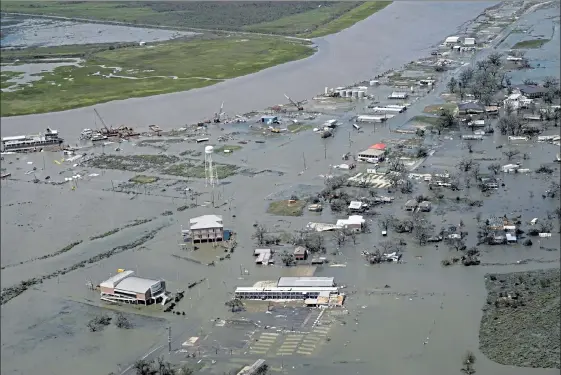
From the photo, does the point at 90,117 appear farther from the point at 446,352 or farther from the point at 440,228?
the point at 446,352

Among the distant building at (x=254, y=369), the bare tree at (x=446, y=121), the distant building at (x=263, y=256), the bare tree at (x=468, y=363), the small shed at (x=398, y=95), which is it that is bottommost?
the bare tree at (x=468, y=363)

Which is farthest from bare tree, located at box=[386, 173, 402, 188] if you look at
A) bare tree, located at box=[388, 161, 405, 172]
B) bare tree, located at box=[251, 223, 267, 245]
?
bare tree, located at box=[251, 223, 267, 245]

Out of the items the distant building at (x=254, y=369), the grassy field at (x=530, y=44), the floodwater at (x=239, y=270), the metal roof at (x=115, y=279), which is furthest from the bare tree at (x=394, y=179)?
the grassy field at (x=530, y=44)

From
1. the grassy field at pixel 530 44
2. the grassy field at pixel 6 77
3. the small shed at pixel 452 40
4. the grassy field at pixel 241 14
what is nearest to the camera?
the grassy field at pixel 6 77

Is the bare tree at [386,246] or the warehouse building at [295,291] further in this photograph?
the bare tree at [386,246]

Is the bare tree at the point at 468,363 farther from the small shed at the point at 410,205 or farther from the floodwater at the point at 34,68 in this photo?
the floodwater at the point at 34,68

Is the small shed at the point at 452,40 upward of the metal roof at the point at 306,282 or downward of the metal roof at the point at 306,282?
upward

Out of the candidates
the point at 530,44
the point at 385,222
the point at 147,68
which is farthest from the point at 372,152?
the point at 530,44

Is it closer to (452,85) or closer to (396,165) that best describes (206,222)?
(396,165)
